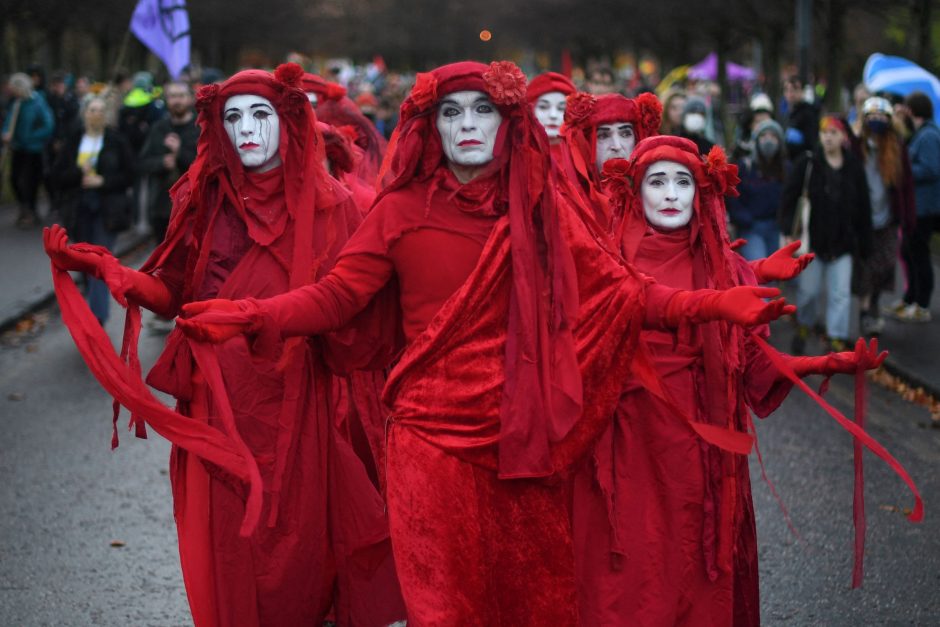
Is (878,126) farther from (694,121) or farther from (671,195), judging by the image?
(671,195)

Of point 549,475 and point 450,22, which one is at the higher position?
point 450,22

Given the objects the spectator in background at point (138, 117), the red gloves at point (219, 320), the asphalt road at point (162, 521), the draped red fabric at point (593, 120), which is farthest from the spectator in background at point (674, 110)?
the red gloves at point (219, 320)

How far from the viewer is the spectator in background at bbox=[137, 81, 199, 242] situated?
479 inches

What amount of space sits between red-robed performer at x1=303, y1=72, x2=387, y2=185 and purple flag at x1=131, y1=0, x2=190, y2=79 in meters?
8.47

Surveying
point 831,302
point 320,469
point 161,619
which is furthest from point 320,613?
point 831,302

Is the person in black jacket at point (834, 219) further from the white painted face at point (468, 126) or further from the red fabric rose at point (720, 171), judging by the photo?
the white painted face at point (468, 126)

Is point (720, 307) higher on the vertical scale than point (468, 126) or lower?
lower

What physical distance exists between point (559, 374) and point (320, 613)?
154 centimetres

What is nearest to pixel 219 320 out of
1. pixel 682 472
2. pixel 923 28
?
pixel 682 472

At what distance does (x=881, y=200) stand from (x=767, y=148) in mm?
1023

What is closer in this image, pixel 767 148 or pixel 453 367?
pixel 453 367

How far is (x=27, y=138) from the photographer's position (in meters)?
20.5

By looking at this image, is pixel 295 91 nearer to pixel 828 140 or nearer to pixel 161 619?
pixel 161 619

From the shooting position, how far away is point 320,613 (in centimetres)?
511
